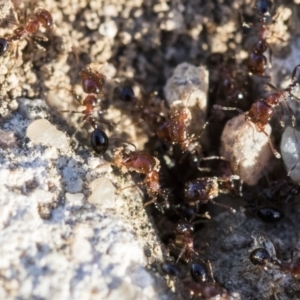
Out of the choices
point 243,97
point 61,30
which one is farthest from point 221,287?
point 61,30

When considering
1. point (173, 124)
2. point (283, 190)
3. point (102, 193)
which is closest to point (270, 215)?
point (283, 190)

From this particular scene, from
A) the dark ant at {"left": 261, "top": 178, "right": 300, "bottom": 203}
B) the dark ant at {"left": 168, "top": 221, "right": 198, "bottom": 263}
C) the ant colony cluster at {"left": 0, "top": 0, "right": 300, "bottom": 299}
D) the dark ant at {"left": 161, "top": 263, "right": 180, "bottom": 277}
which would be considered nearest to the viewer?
the dark ant at {"left": 161, "top": 263, "right": 180, "bottom": 277}

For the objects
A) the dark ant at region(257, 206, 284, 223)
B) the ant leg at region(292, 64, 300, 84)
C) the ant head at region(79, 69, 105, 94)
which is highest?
the ant leg at region(292, 64, 300, 84)

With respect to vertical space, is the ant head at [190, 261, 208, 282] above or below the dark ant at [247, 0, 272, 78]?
below

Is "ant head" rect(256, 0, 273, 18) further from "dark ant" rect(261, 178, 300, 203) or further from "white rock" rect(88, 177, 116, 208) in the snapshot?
"white rock" rect(88, 177, 116, 208)

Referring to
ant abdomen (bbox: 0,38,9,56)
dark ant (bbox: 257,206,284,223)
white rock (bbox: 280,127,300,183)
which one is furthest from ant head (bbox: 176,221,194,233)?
ant abdomen (bbox: 0,38,9,56)

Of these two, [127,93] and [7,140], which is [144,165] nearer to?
[127,93]

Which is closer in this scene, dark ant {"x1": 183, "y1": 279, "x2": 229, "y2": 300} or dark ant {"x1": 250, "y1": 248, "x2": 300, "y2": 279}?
dark ant {"x1": 183, "y1": 279, "x2": 229, "y2": 300}
